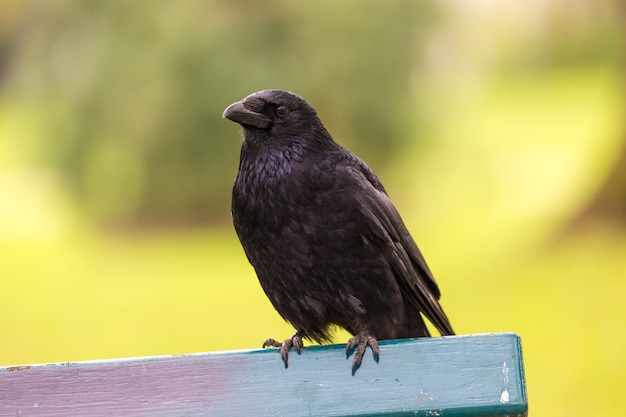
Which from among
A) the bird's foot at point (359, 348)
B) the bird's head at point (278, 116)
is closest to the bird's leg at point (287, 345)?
the bird's foot at point (359, 348)

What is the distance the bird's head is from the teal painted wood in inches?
48.4

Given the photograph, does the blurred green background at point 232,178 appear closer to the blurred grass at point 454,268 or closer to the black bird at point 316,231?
the blurred grass at point 454,268

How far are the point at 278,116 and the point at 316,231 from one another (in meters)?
0.52

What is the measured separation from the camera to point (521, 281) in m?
8.90

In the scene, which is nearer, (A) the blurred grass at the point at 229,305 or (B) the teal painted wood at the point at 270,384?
(B) the teal painted wood at the point at 270,384

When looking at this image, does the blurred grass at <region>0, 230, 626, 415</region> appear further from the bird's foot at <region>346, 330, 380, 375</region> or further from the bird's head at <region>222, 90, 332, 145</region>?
the bird's foot at <region>346, 330, 380, 375</region>

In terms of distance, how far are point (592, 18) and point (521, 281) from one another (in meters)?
4.00

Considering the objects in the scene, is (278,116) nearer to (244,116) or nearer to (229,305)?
(244,116)

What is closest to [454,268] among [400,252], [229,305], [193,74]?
[229,305]

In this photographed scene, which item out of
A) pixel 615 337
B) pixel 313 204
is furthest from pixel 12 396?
pixel 615 337

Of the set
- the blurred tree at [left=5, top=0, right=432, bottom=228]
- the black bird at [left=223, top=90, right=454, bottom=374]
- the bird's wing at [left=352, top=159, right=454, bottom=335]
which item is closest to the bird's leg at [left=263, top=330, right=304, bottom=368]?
the black bird at [left=223, top=90, right=454, bottom=374]

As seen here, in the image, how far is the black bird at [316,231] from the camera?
3391mm

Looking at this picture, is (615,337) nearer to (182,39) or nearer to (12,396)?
(182,39)

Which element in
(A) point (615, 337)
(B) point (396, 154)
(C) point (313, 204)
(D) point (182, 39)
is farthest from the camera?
(B) point (396, 154)
